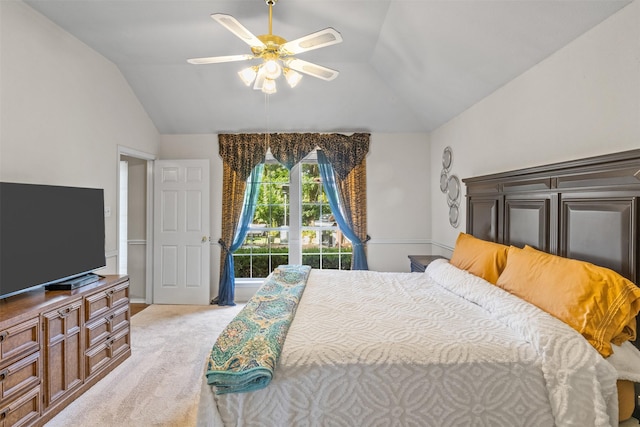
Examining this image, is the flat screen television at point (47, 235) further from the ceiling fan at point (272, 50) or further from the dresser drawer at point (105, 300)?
the ceiling fan at point (272, 50)

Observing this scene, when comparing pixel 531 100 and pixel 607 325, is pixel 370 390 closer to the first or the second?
pixel 607 325

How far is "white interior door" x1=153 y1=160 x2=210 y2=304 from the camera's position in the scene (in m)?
4.22

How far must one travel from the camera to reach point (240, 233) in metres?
4.36

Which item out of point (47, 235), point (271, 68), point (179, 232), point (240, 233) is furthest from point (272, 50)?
point (179, 232)

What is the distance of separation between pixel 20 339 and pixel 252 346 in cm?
149

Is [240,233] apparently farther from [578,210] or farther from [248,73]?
[578,210]

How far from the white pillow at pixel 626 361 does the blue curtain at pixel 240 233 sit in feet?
12.4

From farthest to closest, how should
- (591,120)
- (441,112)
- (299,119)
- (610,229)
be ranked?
(299,119)
(441,112)
(591,120)
(610,229)

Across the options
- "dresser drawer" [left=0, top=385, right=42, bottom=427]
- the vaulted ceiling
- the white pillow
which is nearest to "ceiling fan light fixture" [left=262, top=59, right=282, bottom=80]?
the vaulted ceiling

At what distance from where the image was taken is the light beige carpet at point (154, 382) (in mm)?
2016

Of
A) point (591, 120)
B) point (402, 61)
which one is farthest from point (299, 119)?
point (591, 120)

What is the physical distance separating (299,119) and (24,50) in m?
2.65

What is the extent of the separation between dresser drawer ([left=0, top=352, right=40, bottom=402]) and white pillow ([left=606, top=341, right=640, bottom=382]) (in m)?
3.00

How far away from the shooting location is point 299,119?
164 inches
